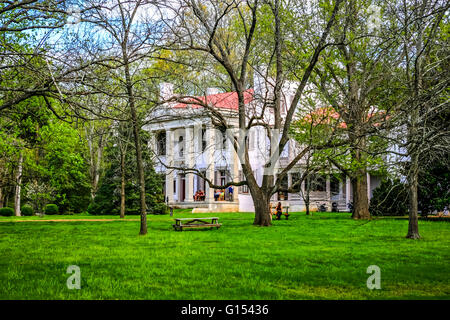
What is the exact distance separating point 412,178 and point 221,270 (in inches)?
271

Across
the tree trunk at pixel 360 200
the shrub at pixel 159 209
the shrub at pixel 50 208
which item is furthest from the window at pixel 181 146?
the tree trunk at pixel 360 200

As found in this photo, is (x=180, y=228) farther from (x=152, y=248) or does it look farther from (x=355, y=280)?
(x=355, y=280)

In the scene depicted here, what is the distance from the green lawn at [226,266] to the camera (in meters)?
8.20

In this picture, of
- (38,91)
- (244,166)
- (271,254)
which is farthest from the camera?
(244,166)

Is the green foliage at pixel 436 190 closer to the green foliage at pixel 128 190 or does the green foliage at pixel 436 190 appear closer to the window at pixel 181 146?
the green foliage at pixel 128 190

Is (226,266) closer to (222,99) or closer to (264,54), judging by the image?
(222,99)

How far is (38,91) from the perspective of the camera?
35.9ft

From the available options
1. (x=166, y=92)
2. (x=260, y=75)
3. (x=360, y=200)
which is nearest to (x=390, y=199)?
(x=360, y=200)

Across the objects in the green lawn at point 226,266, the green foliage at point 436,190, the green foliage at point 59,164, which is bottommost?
the green lawn at point 226,266

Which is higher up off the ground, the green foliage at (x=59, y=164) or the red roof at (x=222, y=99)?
the red roof at (x=222, y=99)

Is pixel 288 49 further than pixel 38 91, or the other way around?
pixel 288 49

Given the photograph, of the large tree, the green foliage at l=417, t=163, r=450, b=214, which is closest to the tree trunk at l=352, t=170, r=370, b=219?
the green foliage at l=417, t=163, r=450, b=214

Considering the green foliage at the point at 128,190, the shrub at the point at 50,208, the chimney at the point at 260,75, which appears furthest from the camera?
the shrub at the point at 50,208
